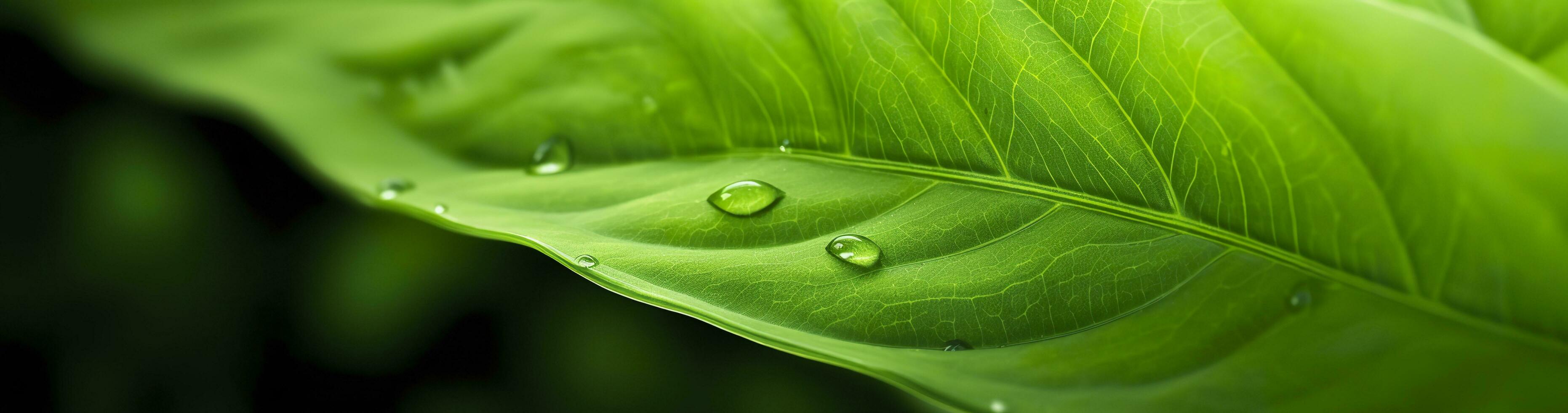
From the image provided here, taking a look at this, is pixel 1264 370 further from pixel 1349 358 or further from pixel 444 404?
pixel 444 404

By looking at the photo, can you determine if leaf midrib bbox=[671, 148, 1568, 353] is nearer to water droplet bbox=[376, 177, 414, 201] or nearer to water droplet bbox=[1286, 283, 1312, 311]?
water droplet bbox=[1286, 283, 1312, 311]

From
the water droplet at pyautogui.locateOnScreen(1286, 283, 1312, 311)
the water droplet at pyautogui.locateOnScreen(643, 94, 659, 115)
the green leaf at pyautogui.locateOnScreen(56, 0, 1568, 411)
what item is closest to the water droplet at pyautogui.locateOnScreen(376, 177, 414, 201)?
the green leaf at pyautogui.locateOnScreen(56, 0, 1568, 411)

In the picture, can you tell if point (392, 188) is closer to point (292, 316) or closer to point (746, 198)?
point (292, 316)

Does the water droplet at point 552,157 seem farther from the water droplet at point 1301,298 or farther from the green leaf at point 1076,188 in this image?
the water droplet at point 1301,298

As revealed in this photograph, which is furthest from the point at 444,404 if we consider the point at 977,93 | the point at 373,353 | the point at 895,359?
the point at 977,93

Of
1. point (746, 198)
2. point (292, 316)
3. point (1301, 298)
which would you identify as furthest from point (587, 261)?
point (1301, 298)

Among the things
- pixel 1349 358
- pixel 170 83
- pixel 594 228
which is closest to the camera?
pixel 1349 358
